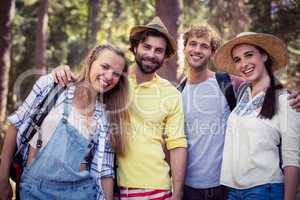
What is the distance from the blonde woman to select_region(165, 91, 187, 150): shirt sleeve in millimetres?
445

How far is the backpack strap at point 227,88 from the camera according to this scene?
4.32 meters

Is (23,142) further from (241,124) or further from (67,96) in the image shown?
(241,124)

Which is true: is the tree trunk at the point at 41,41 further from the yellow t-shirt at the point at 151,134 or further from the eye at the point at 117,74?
the eye at the point at 117,74

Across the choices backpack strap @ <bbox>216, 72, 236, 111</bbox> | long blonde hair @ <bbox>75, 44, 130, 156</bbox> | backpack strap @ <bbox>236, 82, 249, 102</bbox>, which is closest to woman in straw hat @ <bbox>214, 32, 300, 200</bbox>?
backpack strap @ <bbox>236, 82, 249, 102</bbox>

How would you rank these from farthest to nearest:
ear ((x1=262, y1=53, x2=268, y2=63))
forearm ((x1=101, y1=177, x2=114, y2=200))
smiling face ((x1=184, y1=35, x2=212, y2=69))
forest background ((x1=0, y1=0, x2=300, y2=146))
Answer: forest background ((x1=0, y1=0, x2=300, y2=146))
smiling face ((x1=184, y1=35, x2=212, y2=69))
ear ((x1=262, y1=53, x2=268, y2=63))
forearm ((x1=101, y1=177, x2=114, y2=200))

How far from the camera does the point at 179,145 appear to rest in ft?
13.2

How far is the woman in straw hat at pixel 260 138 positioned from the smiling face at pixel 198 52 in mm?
527

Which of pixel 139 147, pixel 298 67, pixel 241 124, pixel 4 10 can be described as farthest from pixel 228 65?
pixel 4 10

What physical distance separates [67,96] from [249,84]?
5.92ft

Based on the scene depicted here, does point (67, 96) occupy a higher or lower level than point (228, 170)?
higher

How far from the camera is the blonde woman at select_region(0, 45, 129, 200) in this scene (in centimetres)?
335

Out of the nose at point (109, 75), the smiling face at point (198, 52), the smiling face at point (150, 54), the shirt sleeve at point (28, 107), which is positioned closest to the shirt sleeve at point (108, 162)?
the nose at point (109, 75)

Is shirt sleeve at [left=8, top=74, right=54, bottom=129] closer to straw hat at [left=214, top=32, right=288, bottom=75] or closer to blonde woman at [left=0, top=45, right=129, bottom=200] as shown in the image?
blonde woman at [left=0, top=45, right=129, bottom=200]


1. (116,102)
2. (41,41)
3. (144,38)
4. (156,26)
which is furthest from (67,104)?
(41,41)
